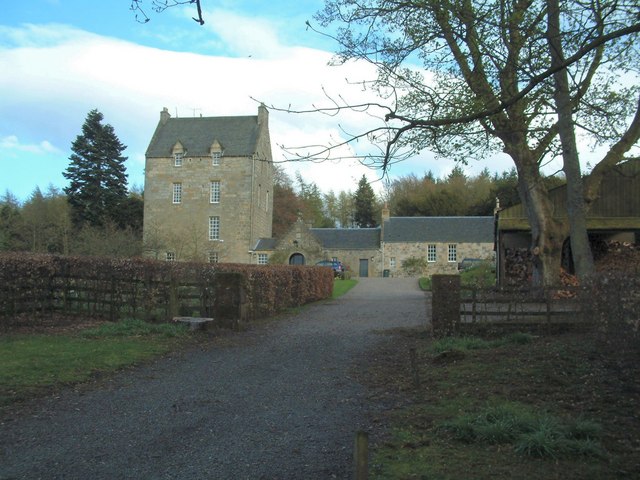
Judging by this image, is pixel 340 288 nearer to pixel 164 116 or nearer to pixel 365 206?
pixel 164 116

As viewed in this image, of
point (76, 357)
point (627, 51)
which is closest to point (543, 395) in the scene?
point (627, 51)

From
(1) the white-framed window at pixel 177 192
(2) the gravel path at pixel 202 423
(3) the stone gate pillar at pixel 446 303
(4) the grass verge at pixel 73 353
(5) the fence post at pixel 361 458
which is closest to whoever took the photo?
(5) the fence post at pixel 361 458

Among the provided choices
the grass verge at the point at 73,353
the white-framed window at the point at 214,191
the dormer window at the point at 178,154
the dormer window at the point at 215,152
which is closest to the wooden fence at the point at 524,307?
the grass verge at the point at 73,353

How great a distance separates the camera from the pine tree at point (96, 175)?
55.0 m

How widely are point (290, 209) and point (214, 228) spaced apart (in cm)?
2171

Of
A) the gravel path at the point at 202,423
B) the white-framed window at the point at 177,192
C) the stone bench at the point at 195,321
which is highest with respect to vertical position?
the white-framed window at the point at 177,192

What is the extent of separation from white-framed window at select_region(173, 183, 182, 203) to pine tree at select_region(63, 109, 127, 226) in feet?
17.8

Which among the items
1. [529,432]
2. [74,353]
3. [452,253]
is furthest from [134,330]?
[452,253]

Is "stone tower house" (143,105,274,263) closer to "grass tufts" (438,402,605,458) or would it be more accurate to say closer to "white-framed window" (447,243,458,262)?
"white-framed window" (447,243,458,262)

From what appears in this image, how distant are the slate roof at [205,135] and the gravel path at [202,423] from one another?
4647 cm

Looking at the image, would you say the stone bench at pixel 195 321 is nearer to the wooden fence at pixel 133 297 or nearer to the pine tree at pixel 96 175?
the wooden fence at pixel 133 297

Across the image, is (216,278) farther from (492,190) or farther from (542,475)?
(492,190)

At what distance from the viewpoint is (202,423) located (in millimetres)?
6207

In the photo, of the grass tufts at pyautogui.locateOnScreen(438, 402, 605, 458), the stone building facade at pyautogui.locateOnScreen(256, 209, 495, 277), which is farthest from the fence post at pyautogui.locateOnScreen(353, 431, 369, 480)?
the stone building facade at pyautogui.locateOnScreen(256, 209, 495, 277)
